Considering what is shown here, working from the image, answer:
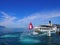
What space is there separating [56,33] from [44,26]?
306 cm

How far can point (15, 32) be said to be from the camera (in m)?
34.3

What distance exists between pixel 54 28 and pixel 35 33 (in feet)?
14.1

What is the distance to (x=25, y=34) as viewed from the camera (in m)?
28.2

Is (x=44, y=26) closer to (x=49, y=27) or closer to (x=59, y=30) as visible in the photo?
(x=49, y=27)

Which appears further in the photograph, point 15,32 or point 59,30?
point 15,32

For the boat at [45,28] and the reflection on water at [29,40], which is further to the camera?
the boat at [45,28]

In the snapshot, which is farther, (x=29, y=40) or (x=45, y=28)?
(x=45, y=28)

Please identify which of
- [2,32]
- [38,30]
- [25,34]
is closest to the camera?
[25,34]

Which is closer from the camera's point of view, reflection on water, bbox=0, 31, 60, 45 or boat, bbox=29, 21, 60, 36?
reflection on water, bbox=0, 31, 60, 45

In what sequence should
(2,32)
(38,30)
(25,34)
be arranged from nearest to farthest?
(25,34) < (38,30) < (2,32)

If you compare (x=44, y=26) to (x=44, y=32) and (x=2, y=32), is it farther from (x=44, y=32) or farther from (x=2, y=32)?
(x=2, y=32)

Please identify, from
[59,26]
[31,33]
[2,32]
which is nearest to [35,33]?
[31,33]

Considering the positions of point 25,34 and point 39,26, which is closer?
point 25,34

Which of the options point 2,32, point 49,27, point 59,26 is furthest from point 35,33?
point 2,32
